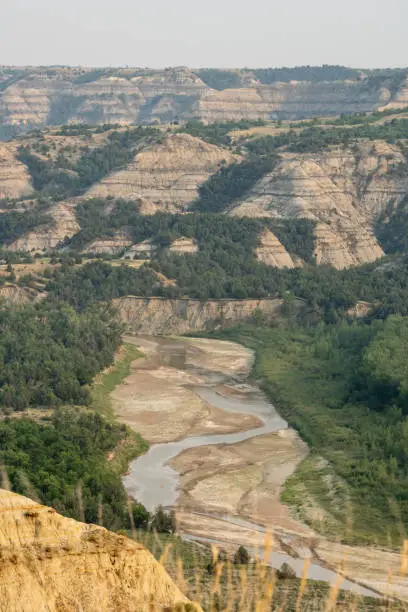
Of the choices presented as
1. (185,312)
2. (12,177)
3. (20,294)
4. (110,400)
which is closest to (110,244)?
(185,312)

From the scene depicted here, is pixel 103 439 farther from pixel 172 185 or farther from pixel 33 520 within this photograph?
pixel 172 185

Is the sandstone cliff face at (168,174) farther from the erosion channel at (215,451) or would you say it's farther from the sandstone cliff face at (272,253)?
the erosion channel at (215,451)

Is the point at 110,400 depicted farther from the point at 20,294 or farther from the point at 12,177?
the point at 12,177

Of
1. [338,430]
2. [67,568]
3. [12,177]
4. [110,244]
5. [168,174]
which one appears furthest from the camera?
[12,177]

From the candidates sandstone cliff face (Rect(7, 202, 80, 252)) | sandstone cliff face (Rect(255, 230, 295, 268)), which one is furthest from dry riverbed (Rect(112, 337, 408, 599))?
sandstone cliff face (Rect(7, 202, 80, 252))

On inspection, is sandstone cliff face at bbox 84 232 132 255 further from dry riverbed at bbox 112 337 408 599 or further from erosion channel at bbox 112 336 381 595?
dry riverbed at bbox 112 337 408 599

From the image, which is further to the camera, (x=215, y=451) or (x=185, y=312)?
(x=185, y=312)
